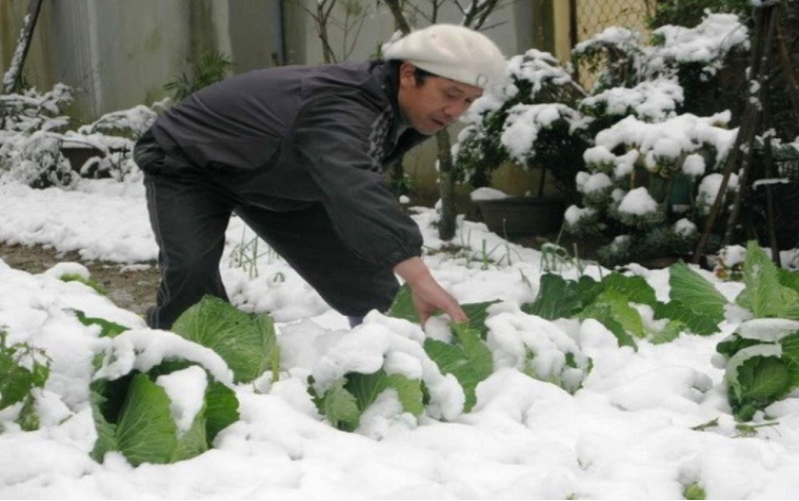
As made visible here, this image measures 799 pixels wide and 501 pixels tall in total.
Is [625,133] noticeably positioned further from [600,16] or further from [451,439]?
[451,439]

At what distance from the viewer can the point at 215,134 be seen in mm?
3160

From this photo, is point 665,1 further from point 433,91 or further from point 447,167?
point 433,91

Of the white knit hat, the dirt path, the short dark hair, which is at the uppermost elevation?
the white knit hat

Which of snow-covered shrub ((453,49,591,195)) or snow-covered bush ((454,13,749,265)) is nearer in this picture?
snow-covered bush ((454,13,749,265))

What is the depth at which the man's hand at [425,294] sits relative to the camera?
223cm

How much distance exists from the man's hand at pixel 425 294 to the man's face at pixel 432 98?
1.59 feet

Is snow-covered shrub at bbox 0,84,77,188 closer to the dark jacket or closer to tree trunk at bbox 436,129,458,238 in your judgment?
tree trunk at bbox 436,129,458,238

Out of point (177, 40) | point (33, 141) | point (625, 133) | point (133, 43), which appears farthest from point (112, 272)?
point (133, 43)

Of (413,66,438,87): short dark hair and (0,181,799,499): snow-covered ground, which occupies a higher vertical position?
(413,66,438,87): short dark hair

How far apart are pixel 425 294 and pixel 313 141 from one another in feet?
1.76

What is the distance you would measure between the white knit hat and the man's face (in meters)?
0.03

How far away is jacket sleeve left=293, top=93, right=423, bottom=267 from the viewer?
8.01 feet

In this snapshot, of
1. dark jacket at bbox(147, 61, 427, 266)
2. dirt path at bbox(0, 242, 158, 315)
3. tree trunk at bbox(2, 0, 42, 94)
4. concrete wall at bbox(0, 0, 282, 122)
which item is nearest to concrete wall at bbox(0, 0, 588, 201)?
concrete wall at bbox(0, 0, 282, 122)

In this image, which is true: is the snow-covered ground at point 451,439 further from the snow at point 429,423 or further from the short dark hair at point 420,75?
the short dark hair at point 420,75
